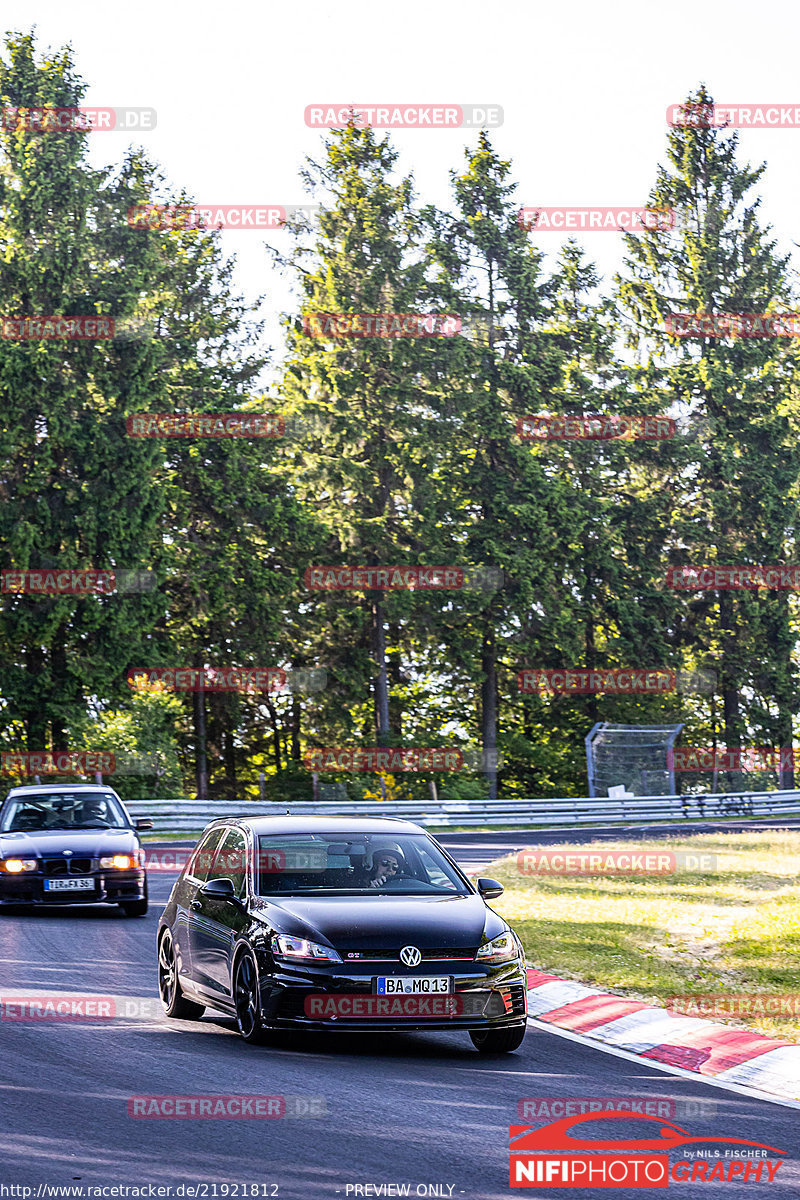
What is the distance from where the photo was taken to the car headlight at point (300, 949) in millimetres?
9305

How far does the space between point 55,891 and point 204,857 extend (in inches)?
277

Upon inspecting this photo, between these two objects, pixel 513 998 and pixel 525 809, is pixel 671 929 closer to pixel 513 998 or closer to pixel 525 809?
pixel 513 998

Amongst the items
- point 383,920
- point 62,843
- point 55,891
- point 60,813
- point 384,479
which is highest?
point 384,479

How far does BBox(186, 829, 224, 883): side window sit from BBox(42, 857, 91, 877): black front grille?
21.5 ft

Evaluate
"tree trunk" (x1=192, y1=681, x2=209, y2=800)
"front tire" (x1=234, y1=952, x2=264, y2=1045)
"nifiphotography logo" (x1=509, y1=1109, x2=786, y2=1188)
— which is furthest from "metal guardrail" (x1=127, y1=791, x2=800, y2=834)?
"nifiphotography logo" (x1=509, y1=1109, x2=786, y2=1188)

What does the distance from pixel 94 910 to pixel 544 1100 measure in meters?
12.3

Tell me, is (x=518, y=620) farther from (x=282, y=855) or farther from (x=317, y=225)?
(x=282, y=855)

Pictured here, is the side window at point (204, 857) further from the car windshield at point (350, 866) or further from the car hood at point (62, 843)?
the car hood at point (62, 843)

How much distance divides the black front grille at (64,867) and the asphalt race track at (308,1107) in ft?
20.6

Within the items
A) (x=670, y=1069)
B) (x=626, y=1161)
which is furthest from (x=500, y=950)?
(x=626, y=1161)

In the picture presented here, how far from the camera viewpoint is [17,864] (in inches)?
709

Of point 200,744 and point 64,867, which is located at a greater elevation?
point 64,867

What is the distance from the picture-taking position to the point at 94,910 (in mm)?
19578

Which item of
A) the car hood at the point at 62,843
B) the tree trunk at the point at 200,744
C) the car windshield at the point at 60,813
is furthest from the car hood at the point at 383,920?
the tree trunk at the point at 200,744
